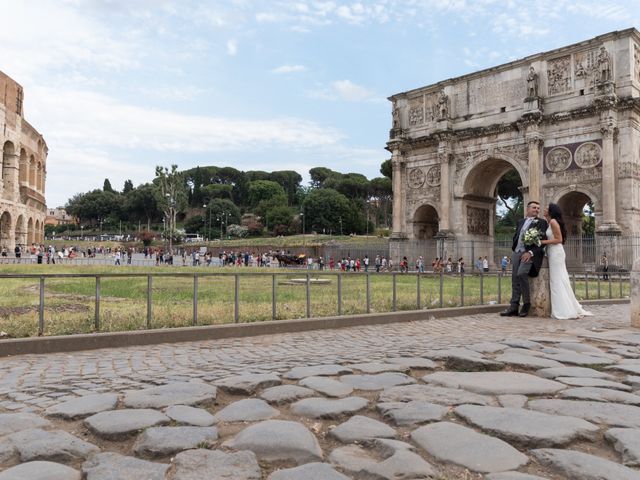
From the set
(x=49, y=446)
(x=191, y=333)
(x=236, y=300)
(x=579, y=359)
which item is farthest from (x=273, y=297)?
(x=49, y=446)

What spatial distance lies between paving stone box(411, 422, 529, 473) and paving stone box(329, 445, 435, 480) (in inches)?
5.9

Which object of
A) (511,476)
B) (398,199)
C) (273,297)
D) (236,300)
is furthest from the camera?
(398,199)

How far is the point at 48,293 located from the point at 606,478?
6.76 meters

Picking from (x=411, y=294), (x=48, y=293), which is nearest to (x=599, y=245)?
(x=411, y=294)

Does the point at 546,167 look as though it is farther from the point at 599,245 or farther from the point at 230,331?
the point at 230,331

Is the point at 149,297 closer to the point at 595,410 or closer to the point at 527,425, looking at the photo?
the point at 527,425

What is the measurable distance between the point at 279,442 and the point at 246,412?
63 cm

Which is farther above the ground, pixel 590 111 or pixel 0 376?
pixel 590 111

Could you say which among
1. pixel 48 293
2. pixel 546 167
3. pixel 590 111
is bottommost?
pixel 48 293

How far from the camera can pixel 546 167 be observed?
1232 inches

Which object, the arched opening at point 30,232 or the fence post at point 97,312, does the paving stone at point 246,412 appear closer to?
the fence post at point 97,312

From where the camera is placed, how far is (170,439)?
8.57 feet

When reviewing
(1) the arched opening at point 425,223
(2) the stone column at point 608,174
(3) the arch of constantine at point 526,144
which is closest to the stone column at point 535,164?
(3) the arch of constantine at point 526,144

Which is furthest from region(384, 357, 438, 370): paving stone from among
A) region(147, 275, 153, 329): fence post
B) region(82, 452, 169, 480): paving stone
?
region(147, 275, 153, 329): fence post
